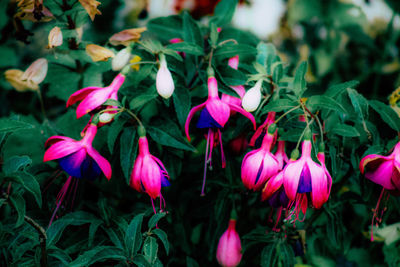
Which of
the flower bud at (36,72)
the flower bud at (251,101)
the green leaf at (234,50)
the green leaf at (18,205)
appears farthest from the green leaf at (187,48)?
the green leaf at (18,205)

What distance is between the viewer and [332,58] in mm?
1756

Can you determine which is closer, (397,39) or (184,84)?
(184,84)

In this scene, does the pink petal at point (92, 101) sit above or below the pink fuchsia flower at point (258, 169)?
above

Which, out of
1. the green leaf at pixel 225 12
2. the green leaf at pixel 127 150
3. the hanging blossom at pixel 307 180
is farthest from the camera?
the green leaf at pixel 225 12

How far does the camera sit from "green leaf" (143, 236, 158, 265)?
63 cm

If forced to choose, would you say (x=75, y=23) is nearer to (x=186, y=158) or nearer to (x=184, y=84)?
(x=184, y=84)

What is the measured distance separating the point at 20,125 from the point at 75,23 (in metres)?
0.27

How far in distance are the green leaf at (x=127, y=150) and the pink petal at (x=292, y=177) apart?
272 millimetres

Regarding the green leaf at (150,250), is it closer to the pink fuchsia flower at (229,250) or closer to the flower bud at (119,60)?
the pink fuchsia flower at (229,250)

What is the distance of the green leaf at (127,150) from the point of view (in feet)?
2.33

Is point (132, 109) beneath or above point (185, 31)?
beneath

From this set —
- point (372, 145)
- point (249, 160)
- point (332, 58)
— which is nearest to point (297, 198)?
point (249, 160)

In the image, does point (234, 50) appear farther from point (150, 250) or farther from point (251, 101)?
point (150, 250)

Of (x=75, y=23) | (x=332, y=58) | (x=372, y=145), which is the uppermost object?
(x=75, y=23)
